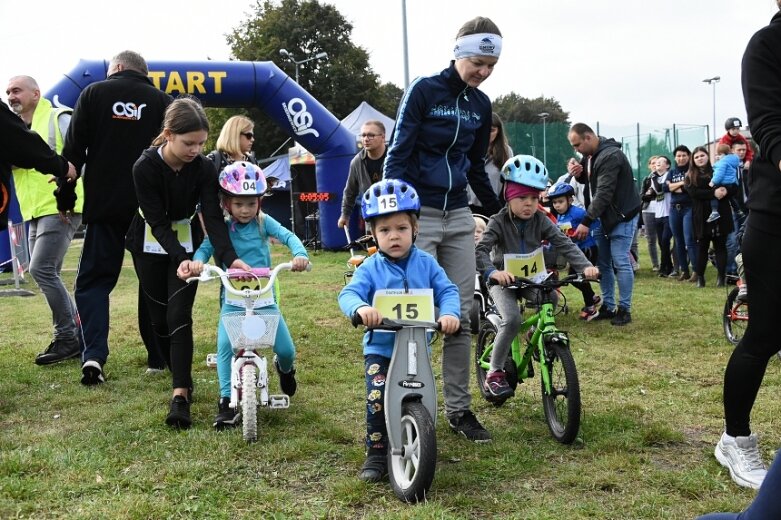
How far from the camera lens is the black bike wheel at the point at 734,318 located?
22.1ft

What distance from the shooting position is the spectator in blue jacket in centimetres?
409

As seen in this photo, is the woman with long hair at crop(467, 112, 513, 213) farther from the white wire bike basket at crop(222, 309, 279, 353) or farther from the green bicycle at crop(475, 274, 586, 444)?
the white wire bike basket at crop(222, 309, 279, 353)

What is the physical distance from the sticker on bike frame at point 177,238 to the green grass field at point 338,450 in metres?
1.00

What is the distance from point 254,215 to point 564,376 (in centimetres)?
209

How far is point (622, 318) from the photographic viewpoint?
8.08 m

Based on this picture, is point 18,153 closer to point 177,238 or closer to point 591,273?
point 177,238

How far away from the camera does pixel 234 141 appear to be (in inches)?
253

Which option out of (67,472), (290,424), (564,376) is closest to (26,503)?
(67,472)

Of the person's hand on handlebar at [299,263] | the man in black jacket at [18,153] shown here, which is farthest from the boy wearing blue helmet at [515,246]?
the man in black jacket at [18,153]

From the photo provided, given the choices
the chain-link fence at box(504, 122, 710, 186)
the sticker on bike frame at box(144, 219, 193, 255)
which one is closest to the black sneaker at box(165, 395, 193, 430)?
the sticker on bike frame at box(144, 219, 193, 255)

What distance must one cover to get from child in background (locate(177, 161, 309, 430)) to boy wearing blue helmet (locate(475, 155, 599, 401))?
3.97 feet

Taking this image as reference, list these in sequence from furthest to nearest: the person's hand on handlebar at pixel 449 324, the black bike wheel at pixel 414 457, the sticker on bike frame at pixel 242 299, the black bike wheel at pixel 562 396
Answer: the sticker on bike frame at pixel 242 299 < the black bike wheel at pixel 562 396 < the person's hand on handlebar at pixel 449 324 < the black bike wheel at pixel 414 457

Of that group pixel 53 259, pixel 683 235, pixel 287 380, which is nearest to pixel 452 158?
pixel 287 380

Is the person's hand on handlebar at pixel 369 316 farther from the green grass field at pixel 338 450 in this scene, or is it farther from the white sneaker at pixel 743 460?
the white sneaker at pixel 743 460
